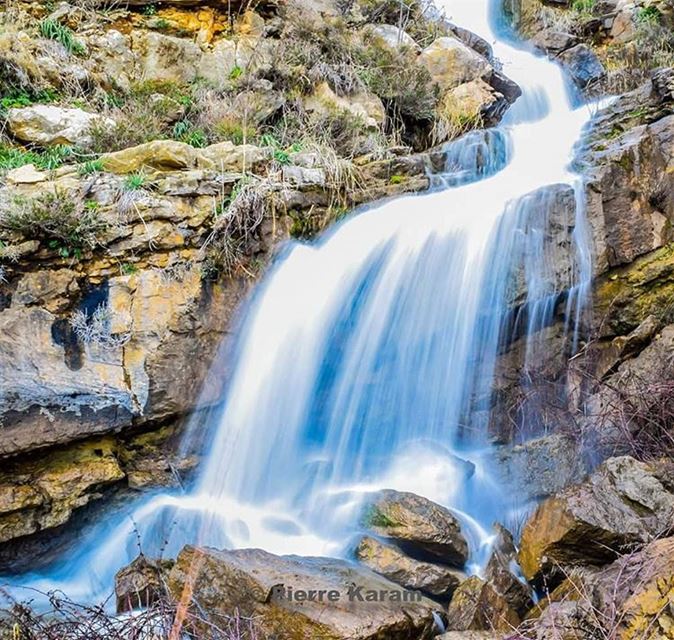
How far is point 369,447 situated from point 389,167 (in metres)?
3.21

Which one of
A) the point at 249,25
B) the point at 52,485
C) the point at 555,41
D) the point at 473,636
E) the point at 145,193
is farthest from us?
the point at 555,41

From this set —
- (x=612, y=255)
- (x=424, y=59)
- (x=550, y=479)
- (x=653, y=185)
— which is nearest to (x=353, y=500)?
(x=550, y=479)

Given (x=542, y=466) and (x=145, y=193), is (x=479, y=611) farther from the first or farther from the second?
(x=145, y=193)

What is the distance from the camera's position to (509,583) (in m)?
3.11

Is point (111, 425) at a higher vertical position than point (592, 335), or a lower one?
lower

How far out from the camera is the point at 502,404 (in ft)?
15.5

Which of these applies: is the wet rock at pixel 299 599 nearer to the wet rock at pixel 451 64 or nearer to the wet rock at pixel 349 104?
the wet rock at pixel 349 104

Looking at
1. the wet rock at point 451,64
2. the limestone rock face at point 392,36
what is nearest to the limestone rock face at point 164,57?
the limestone rock face at point 392,36

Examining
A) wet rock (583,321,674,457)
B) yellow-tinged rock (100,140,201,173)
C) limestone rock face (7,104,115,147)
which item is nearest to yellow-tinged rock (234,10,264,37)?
limestone rock face (7,104,115,147)

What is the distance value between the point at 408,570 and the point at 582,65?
29.9 feet

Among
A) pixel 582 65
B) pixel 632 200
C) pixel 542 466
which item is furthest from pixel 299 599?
pixel 582 65

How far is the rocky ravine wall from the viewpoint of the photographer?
13.4 feet

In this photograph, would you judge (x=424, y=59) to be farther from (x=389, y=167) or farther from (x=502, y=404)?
(x=502, y=404)

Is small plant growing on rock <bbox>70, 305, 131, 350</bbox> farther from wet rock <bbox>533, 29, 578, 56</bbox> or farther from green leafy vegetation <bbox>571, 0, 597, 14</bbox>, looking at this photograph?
green leafy vegetation <bbox>571, 0, 597, 14</bbox>
